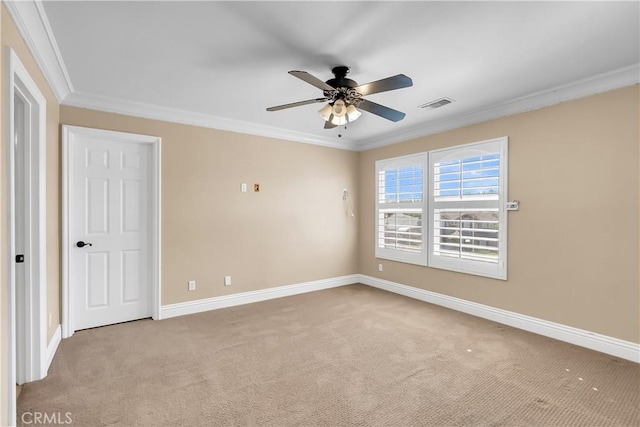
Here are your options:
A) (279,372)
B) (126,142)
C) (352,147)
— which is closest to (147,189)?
(126,142)

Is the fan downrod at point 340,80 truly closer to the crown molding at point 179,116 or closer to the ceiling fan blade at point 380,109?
the ceiling fan blade at point 380,109

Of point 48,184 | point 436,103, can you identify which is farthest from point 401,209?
point 48,184

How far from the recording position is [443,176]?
4246 mm

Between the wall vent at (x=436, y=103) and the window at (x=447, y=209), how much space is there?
2.34 feet

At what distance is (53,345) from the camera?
2834 mm

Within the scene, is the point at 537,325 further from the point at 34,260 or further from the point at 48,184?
the point at 48,184

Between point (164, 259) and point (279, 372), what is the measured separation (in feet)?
6.91

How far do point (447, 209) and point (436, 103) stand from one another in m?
1.39

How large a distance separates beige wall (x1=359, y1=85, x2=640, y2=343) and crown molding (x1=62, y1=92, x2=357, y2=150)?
8.06 feet

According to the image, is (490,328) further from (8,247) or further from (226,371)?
(8,247)

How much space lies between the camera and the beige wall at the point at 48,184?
65.5 inches

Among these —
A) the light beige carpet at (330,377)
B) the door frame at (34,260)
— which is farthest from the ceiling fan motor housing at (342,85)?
the light beige carpet at (330,377)

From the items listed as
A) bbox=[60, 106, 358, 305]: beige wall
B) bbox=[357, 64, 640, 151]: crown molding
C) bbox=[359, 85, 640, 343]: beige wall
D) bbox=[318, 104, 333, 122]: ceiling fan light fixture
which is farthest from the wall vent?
bbox=[60, 106, 358, 305]: beige wall

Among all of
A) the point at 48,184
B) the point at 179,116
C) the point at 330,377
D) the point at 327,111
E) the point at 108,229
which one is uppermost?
the point at 179,116
